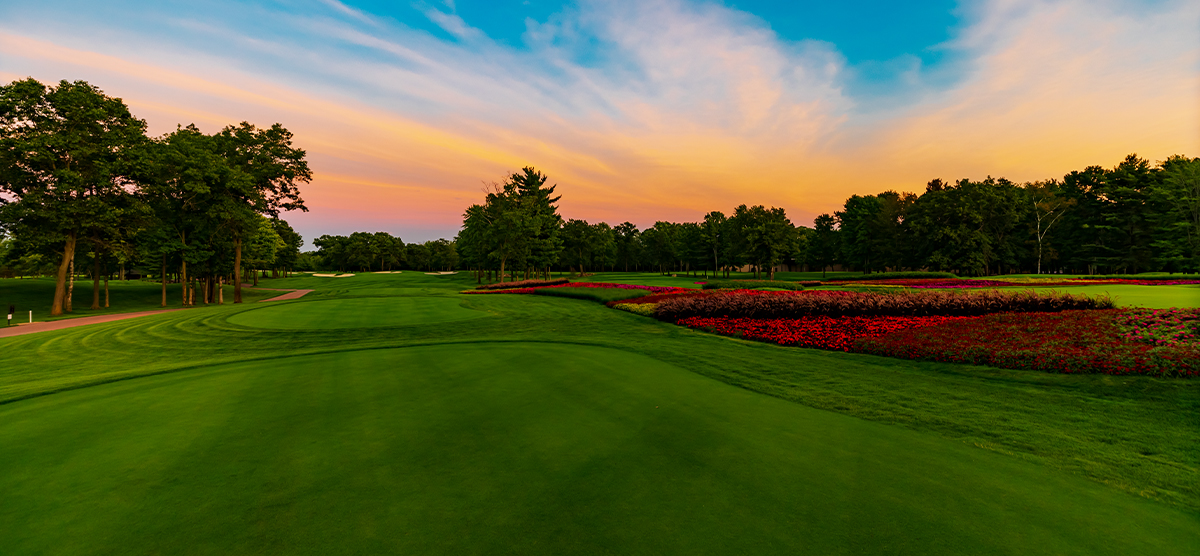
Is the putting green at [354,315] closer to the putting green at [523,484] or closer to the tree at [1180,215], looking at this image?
the putting green at [523,484]

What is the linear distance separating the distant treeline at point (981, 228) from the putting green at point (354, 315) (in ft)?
75.2

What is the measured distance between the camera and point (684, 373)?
8172 millimetres

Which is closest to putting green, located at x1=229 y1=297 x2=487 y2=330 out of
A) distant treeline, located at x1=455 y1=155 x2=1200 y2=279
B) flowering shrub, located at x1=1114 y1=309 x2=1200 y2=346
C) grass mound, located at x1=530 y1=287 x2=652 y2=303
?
grass mound, located at x1=530 y1=287 x2=652 y2=303

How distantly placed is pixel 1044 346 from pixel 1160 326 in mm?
3653

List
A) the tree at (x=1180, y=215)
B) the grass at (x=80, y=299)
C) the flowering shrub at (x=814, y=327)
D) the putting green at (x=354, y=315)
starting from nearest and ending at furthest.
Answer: the flowering shrub at (x=814, y=327), the putting green at (x=354, y=315), the grass at (x=80, y=299), the tree at (x=1180, y=215)

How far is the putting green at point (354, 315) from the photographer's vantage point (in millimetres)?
16719

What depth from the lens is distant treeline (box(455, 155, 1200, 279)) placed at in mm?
44594

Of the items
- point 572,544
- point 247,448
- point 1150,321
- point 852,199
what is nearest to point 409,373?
point 247,448

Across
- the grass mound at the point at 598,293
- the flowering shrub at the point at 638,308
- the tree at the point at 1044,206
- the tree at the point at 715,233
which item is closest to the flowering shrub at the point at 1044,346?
the flowering shrub at the point at 638,308

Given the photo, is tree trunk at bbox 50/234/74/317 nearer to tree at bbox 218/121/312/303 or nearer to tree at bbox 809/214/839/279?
tree at bbox 218/121/312/303

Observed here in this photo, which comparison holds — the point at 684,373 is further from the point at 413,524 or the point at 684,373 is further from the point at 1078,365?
the point at 1078,365

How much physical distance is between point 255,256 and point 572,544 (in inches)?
2315

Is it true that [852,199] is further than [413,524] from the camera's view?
Yes

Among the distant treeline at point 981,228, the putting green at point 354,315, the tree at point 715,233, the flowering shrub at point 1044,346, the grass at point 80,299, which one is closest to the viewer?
the flowering shrub at point 1044,346
